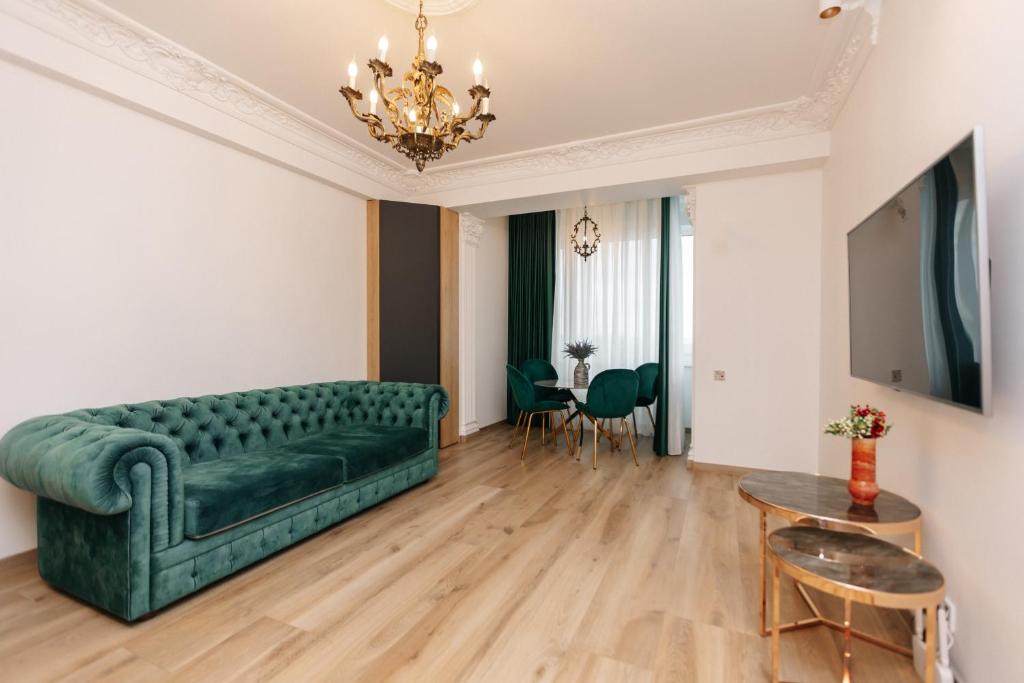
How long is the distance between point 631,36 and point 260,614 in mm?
3732

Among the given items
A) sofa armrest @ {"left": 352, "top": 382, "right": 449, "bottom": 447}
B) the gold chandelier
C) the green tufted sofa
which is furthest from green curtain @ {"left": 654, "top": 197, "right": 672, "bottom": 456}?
the gold chandelier

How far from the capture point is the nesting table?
1.57m

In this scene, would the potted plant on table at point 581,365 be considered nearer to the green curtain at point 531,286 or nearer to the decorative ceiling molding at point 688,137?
the green curtain at point 531,286

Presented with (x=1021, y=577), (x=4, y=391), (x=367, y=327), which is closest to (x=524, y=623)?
(x=1021, y=577)

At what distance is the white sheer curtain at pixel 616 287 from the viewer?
224 inches

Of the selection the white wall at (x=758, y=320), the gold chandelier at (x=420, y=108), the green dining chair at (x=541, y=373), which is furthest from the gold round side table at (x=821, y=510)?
the green dining chair at (x=541, y=373)

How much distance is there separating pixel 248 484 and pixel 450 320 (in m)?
3.07

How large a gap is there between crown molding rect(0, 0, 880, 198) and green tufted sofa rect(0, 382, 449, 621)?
210cm

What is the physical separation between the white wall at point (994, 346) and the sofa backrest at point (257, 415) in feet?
10.6

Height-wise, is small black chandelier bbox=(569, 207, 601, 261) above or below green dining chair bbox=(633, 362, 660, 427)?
above

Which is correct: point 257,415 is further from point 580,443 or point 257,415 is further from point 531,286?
point 531,286

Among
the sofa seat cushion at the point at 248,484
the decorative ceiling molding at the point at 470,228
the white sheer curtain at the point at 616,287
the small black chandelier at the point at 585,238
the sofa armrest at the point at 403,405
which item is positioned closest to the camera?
the sofa seat cushion at the point at 248,484

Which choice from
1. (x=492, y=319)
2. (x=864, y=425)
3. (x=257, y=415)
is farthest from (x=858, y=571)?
(x=492, y=319)

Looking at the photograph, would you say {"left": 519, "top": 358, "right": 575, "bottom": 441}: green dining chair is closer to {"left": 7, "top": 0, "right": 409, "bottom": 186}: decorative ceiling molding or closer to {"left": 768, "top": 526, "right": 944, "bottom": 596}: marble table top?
{"left": 7, "top": 0, "right": 409, "bottom": 186}: decorative ceiling molding
